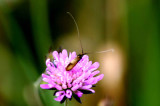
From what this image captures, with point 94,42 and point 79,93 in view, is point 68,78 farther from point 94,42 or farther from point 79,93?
point 94,42

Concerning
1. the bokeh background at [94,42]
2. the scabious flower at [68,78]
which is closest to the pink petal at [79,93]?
the scabious flower at [68,78]

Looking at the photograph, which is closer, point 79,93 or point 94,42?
point 79,93

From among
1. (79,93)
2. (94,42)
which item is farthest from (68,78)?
(94,42)

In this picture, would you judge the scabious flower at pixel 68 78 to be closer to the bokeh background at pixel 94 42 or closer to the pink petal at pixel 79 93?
the pink petal at pixel 79 93

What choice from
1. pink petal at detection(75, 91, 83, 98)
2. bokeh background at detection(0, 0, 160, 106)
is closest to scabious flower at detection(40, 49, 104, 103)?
pink petal at detection(75, 91, 83, 98)
